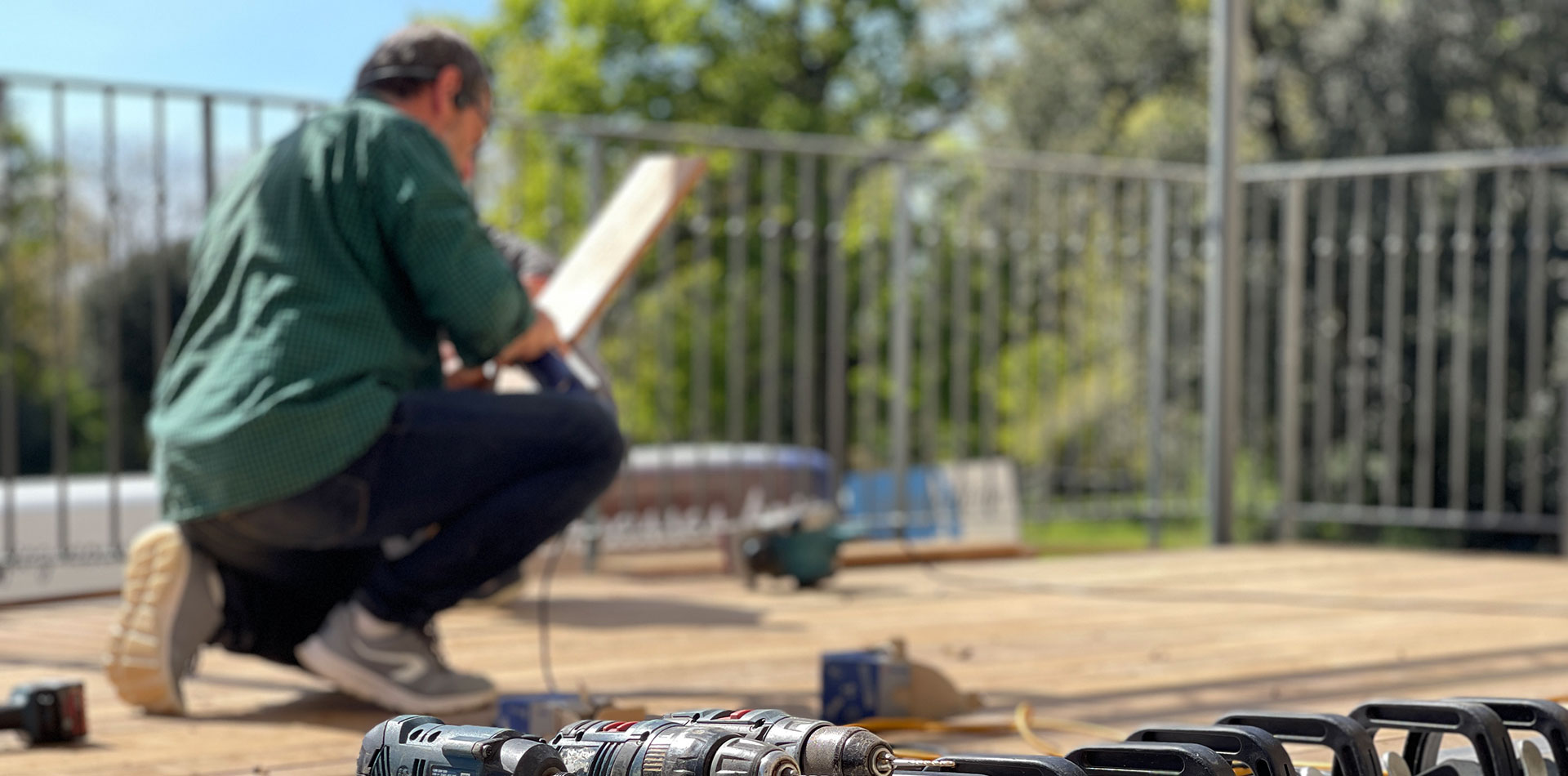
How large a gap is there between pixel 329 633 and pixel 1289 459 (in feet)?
13.6

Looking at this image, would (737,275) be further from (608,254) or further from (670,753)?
(670,753)

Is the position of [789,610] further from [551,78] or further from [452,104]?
[551,78]

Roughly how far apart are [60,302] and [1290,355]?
4.06 metres

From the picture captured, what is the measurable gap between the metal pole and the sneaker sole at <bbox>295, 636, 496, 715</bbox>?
11.8 feet

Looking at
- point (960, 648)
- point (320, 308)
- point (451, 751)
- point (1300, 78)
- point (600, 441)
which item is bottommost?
point (960, 648)

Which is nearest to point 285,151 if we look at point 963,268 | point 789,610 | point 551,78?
point 789,610

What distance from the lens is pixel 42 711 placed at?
2121 mm

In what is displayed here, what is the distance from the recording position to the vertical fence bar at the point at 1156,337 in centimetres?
557

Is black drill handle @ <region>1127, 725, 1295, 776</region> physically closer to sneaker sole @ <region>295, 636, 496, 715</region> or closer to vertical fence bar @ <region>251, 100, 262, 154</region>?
sneaker sole @ <region>295, 636, 496, 715</region>

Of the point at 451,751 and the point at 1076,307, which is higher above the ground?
the point at 1076,307

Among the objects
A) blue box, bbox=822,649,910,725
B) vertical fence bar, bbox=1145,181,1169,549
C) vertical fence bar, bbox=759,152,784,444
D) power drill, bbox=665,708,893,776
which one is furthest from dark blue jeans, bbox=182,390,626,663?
vertical fence bar, bbox=1145,181,1169,549

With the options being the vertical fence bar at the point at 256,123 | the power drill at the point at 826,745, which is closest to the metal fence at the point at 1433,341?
the vertical fence bar at the point at 256,123

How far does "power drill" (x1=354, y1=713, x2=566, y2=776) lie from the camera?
1.13 metres

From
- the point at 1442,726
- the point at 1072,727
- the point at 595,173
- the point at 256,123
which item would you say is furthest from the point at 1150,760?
the point at 595,173
